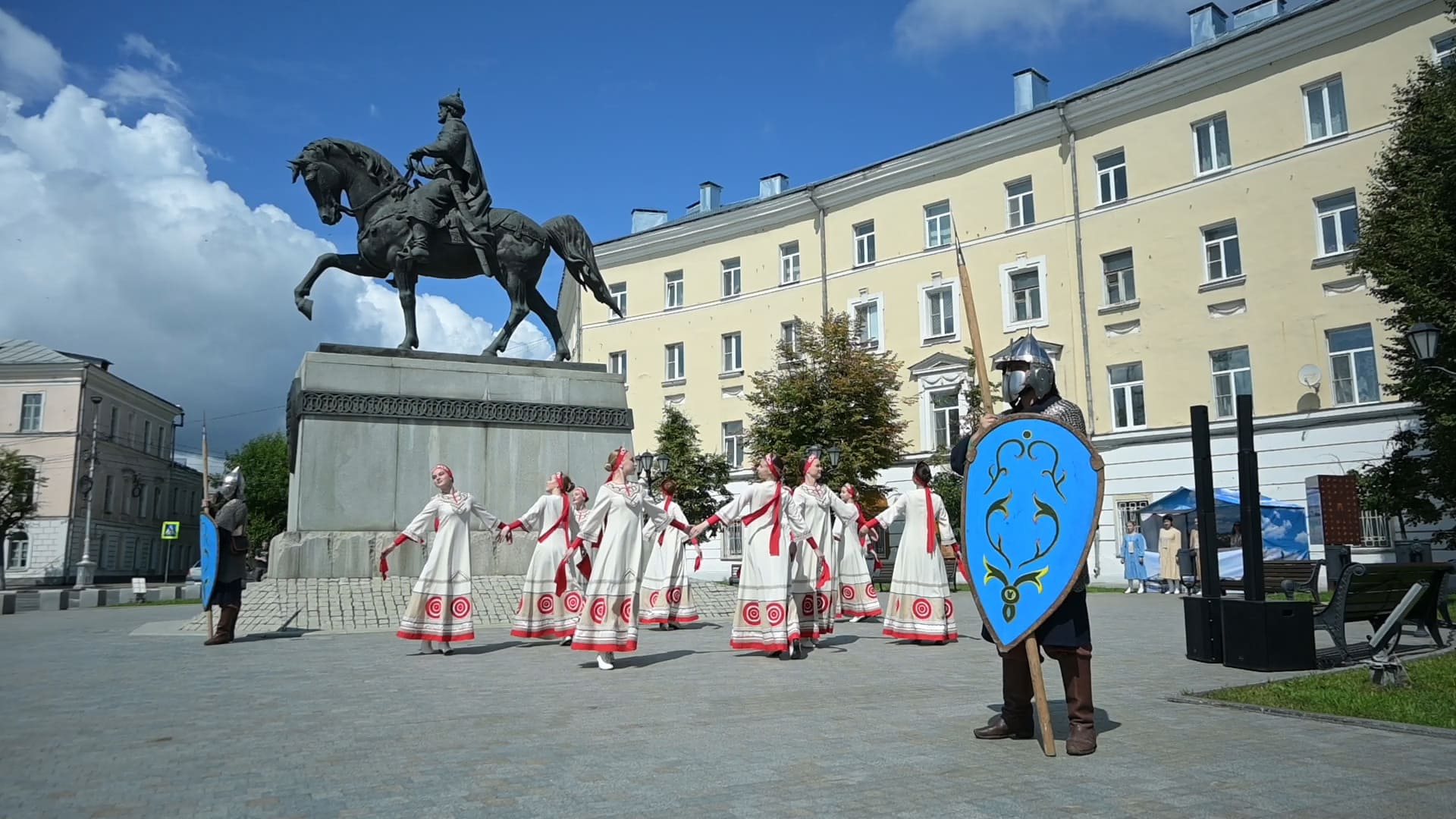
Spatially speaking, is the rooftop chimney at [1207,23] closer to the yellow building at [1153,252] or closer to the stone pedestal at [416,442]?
the yellow building at [1153,252]


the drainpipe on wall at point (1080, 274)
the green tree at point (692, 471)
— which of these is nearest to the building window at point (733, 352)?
the green tree at point (692, 471)

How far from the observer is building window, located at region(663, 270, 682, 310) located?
44938 mm

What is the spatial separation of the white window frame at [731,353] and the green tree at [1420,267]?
23700mm

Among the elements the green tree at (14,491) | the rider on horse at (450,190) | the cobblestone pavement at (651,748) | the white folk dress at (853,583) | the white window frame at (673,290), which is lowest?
the cobblestone pavement at (651,748)

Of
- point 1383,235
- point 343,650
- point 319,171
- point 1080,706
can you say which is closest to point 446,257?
point 319,171

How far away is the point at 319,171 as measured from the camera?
1756 cm

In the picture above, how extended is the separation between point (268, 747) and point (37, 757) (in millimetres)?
1109

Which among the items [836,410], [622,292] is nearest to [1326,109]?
[836,410]

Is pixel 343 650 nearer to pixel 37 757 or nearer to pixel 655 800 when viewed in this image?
pixel 37 757

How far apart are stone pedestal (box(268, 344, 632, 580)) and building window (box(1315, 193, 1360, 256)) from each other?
20.0m

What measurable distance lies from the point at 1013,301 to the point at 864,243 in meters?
7.03

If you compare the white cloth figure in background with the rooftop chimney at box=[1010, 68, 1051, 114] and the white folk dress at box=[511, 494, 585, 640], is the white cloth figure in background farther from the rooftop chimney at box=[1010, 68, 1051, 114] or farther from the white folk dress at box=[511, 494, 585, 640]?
the rooftop chimney at box=[1010, 68, 1051, 114]

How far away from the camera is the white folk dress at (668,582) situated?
14688 millimetres

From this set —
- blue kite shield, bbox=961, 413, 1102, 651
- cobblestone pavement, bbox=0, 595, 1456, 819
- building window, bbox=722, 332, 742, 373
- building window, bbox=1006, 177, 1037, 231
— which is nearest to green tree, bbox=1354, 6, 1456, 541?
building window, bbox=1006, 177, 1037, 231
